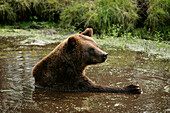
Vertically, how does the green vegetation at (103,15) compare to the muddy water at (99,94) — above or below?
above

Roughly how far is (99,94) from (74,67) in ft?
1.90

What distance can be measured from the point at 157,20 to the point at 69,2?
16.7 ft

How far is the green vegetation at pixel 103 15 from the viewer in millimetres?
10156

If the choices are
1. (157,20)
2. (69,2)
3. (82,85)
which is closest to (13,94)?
(82,85)

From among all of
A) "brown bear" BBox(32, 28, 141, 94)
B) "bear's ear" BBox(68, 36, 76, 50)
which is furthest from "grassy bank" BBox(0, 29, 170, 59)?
"bear's ear" BBox(68, 36, 76, 50)

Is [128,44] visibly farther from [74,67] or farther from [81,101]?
[81,101]

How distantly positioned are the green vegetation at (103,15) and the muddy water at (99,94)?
3597 millimetres

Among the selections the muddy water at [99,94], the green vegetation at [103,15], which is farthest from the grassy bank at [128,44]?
the muddy water at [99,94]

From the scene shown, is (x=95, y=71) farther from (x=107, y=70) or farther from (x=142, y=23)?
(x=142, y=23)

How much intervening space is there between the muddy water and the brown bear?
0.48 ft

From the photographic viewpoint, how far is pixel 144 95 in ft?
12.0

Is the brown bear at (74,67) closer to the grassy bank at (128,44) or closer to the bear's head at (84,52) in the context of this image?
the bear's head at (84,52)

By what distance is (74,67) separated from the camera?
381 cm

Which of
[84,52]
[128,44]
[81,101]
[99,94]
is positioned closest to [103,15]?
[128,44]
